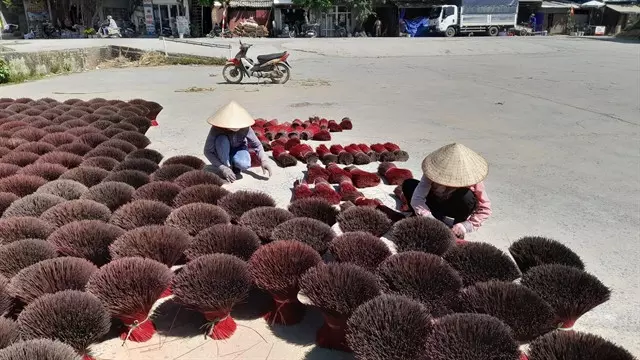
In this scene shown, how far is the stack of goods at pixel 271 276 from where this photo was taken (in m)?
1.65

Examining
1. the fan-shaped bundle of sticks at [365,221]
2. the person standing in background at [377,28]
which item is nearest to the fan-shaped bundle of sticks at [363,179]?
the fan-shaped bundle of sticks at [365,221]

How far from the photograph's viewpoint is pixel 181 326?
2.10m

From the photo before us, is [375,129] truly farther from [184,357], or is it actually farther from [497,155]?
[184,357]

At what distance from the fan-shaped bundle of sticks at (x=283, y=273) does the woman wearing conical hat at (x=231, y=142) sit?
2009 millimetres

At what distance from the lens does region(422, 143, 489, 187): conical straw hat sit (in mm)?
2852

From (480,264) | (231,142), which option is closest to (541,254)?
(480,264)

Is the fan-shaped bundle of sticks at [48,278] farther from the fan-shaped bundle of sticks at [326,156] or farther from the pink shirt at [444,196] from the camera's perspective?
the fan-shaped bundle of sticks at [326,156]

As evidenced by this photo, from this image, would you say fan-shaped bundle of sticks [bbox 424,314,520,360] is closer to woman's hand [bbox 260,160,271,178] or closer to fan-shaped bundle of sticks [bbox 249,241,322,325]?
fan-shaped bundle of sticks [bbox 249,241,322,325]

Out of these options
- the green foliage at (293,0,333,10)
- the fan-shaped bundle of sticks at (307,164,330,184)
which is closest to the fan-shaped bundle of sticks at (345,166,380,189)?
the fan-shaped bundle of sticks at (307,164,330,184)

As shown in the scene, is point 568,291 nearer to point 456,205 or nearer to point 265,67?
point 456,205

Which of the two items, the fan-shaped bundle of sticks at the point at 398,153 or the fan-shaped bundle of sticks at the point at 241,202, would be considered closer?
the fan-shaped bundle of sticks at the point at 241,202

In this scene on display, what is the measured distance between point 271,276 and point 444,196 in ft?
4.78

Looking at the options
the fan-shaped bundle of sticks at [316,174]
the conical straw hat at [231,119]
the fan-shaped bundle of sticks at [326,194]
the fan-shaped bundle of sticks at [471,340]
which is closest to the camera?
the fan-shaped bundle of sticks at [471,340]

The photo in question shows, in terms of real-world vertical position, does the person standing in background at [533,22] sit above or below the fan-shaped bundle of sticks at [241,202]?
above
